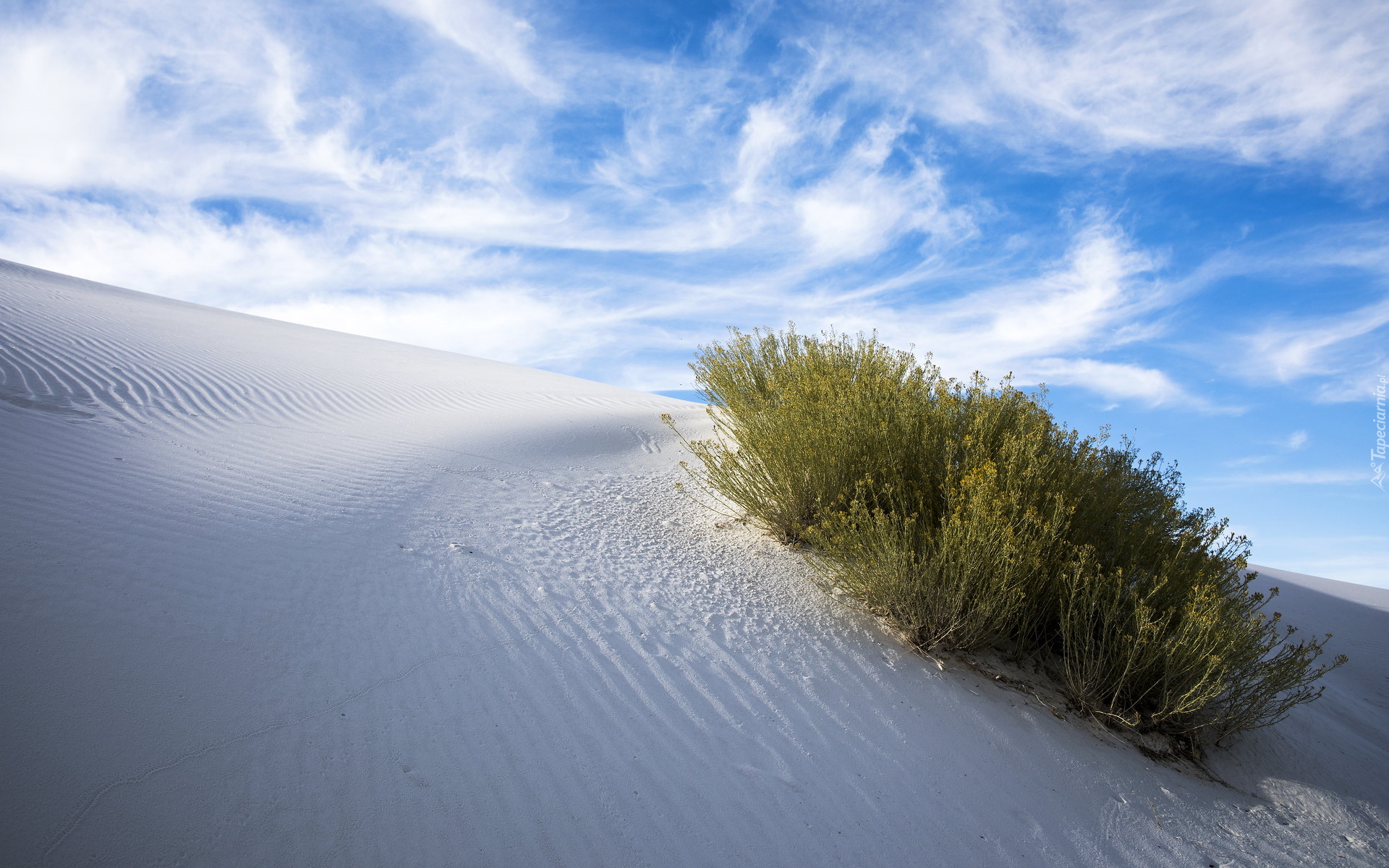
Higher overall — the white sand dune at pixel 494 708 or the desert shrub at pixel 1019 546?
the desert shrub at pixel 1019 546

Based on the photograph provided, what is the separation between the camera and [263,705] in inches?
110

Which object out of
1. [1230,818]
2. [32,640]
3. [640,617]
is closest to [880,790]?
[640,617]

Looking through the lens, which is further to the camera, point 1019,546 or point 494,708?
point 1019,546

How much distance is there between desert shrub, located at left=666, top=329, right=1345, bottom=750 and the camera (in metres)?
3.62

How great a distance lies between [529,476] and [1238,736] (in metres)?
5.22

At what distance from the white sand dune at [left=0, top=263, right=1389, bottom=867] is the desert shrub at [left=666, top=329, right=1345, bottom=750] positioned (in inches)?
12.5

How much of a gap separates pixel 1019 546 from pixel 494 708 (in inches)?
108

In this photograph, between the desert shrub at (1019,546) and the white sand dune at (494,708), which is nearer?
the white sand dune at (494,708)

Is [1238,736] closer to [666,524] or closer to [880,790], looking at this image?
[880,790]

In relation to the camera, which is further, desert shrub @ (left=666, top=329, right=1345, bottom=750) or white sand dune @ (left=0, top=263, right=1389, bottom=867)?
desert shrub @ (left=666, top=329, right=1345, bottom=750)

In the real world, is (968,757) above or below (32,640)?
above

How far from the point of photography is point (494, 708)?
2982mm

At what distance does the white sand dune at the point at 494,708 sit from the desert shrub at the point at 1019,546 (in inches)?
12.5

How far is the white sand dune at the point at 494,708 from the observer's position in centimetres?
243
